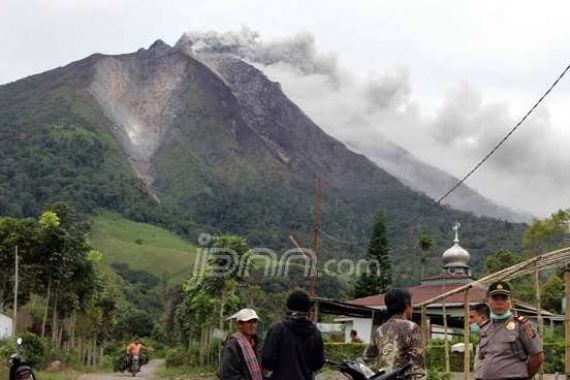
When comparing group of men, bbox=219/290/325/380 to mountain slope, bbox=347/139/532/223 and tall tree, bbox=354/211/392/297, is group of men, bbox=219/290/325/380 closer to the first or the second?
tall tree, bbox=354/211/392/297

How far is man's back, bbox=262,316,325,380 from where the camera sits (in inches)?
232

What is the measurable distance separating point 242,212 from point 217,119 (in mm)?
59974

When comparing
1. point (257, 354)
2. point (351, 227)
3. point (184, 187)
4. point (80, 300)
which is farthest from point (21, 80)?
point (257, 354)

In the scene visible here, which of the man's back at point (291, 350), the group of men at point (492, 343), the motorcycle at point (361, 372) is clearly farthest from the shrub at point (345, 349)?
the motorcycle at point (361, 372)

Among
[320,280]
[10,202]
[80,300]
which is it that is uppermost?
[10,202]

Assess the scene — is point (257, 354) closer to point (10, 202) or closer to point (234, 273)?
point (234, 273)

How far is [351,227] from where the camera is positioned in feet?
440

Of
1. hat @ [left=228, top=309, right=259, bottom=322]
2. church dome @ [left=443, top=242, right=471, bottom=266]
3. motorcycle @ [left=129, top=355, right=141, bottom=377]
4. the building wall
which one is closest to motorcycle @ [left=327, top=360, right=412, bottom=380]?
hat @ [left=228, top=309, right=259, bottom=322]

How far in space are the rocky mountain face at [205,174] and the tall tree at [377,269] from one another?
63.5 ft

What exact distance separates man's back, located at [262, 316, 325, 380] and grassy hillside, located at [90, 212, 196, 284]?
294ft

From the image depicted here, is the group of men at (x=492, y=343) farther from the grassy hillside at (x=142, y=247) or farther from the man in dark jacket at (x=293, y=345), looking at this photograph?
the grassy hillside at (x=142, y=247)

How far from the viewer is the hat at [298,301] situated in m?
5.92

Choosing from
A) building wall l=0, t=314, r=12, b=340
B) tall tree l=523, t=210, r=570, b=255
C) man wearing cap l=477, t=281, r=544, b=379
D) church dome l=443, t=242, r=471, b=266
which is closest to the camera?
man wearing cap l=477, t=281, r=544, b=379

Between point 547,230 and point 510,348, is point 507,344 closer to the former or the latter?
point 510,348
